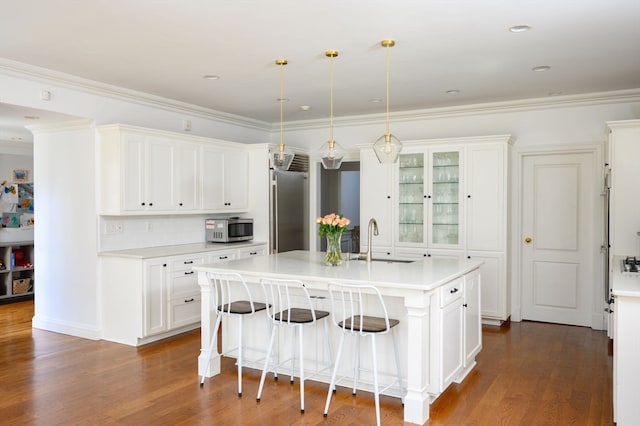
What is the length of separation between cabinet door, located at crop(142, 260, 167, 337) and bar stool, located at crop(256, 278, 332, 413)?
1.48 m

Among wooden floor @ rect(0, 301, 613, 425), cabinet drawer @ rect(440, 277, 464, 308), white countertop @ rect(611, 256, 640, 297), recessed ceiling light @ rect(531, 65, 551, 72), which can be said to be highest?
recessed ceiling light @ rect(531, 65, 551, 72)

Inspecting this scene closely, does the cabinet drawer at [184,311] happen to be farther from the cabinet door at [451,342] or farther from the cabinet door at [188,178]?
the cabinet door at [451,342]

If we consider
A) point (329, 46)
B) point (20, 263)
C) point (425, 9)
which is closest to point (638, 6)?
point (425, 9)

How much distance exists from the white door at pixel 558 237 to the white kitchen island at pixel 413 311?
203 cm

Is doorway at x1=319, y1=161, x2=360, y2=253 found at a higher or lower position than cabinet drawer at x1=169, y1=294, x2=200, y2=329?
higher

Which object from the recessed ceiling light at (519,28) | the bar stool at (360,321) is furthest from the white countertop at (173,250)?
the recessed ceiling light at (519,28)

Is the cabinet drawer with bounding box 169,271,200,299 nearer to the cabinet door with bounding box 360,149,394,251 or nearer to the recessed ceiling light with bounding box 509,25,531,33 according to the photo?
the cabinet door with bounding box 360,149,394,251

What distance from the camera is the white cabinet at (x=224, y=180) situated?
6.03m

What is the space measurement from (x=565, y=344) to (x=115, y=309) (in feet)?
14.2

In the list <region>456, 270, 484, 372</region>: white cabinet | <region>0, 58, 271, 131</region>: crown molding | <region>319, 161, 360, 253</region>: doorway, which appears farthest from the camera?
<region>319, 161, 360, 253</region>: doorway

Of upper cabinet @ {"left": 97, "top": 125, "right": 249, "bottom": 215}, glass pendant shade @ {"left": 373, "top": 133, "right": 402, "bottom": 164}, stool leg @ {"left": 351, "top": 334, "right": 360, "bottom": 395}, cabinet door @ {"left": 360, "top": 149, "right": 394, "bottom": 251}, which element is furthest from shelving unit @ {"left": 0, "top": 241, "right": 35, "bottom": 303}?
glass pendant shade @ {"left": 373, "top": 133, "right": 402, "bottom": 164}

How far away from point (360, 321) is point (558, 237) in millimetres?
3558

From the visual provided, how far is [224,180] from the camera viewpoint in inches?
248

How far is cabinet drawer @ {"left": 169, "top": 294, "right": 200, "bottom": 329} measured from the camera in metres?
5.19
